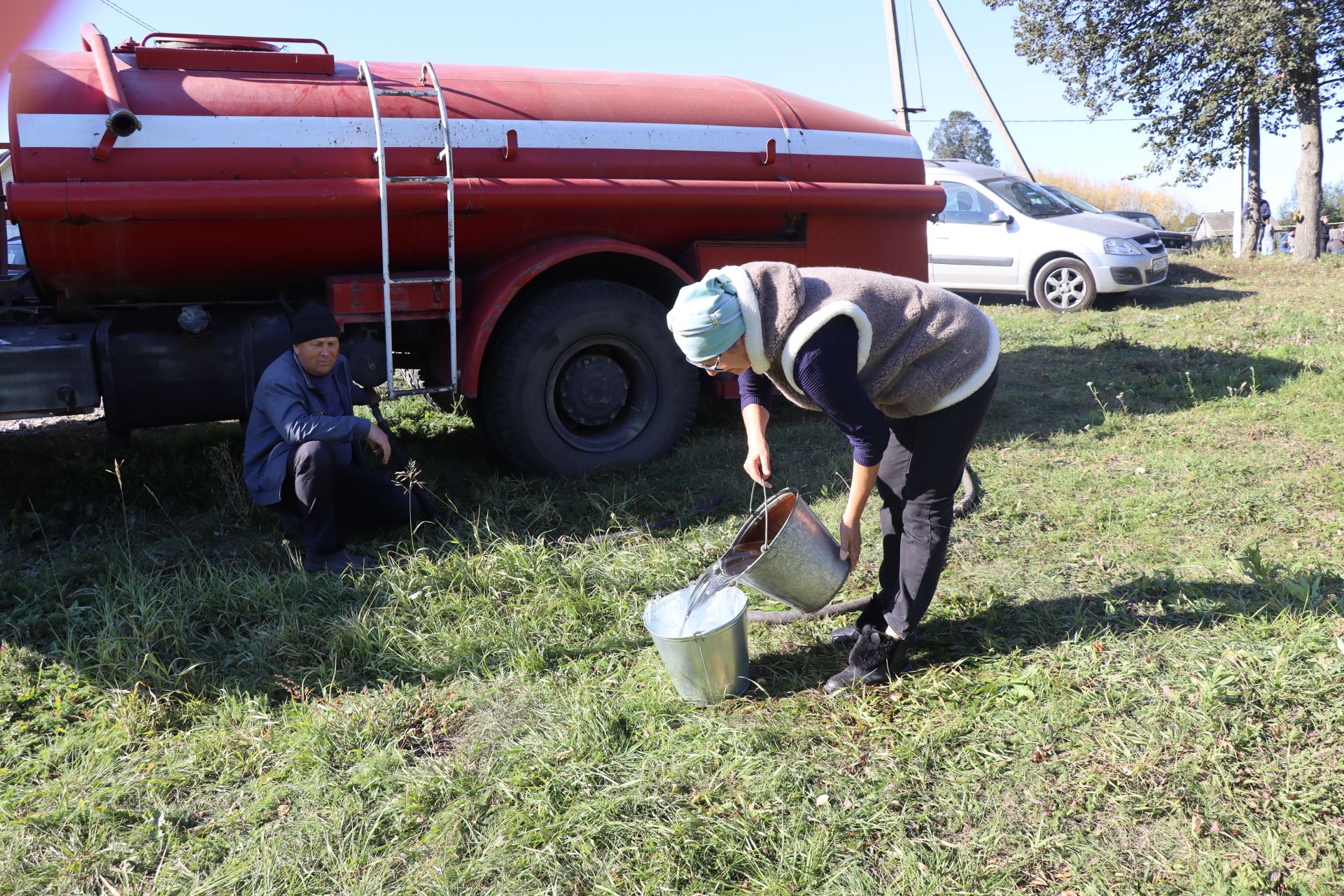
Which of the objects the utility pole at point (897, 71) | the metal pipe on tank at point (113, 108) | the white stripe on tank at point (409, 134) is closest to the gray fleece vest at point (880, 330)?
the white stripe on tank at point (409, 134)

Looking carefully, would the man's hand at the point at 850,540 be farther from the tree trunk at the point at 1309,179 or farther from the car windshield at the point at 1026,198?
the tree trunk at the point at 1309,179

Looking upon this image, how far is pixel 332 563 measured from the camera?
13.5ft

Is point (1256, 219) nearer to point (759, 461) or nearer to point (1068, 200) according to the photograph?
point (1068, 200)

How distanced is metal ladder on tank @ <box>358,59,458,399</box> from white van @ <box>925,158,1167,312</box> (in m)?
6.98

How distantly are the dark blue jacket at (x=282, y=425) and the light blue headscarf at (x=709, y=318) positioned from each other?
1.99m

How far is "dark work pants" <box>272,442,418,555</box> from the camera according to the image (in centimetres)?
405

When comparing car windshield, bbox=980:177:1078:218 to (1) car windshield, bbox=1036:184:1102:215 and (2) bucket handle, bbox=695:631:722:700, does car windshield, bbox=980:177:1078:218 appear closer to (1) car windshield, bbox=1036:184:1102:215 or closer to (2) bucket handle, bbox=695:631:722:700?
(1) car windshield, bbox=1036:184:1102:215

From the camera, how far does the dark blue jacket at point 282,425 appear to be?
160 inches

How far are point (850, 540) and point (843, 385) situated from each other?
609mm

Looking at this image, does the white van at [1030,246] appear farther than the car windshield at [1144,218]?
No

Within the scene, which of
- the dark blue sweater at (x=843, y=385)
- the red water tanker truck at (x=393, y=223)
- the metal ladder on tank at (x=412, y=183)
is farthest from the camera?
the metal ladder on tank at (x=412, y=183)

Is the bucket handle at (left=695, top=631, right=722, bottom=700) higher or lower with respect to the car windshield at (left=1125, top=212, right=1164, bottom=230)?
lower

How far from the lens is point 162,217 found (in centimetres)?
434

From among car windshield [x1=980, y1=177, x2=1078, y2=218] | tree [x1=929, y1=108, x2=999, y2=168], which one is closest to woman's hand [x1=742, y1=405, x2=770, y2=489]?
car windshield [x1=980, y1=177, x2=1078, y2=218]
